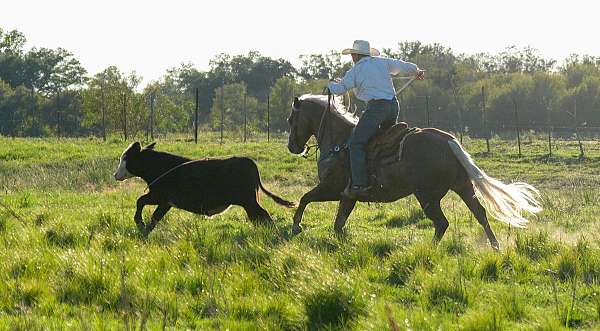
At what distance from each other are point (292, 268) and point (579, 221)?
7485 millimetres

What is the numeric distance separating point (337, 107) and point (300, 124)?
0.68 m

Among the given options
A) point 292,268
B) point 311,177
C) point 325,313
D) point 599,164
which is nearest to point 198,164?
point 292,268

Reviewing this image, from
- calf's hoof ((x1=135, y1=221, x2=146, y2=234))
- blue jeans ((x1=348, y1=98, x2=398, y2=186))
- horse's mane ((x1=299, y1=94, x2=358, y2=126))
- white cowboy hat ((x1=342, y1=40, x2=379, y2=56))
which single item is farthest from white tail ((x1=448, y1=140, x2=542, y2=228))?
calf's hoof ((x1=135, y1=221, x2=146, y2=234))

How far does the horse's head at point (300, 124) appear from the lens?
12461mm

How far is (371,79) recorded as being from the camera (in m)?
11.0

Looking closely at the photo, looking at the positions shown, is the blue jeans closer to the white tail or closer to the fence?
the white tail

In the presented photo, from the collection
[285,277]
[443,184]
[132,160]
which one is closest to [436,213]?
[443,184]

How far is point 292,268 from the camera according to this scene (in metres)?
7.78

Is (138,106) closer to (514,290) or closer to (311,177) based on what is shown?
(311,177)

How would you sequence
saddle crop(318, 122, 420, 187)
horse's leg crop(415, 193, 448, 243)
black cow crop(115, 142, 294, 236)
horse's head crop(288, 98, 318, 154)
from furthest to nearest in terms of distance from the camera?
1. horse's head crop(288, 98, 318, 154)
2. black cow crop(115, 142, 294, 236)
3. saddle crop(318, 122, 420, 187)
4. horse's leg crop(415, 193, 448, 243)

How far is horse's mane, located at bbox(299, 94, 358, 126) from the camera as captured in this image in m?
12.0

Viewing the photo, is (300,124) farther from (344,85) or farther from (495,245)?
(495,245)

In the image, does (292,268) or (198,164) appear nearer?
(292,268)

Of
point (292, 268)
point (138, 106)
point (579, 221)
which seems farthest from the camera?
point (138, 106)
